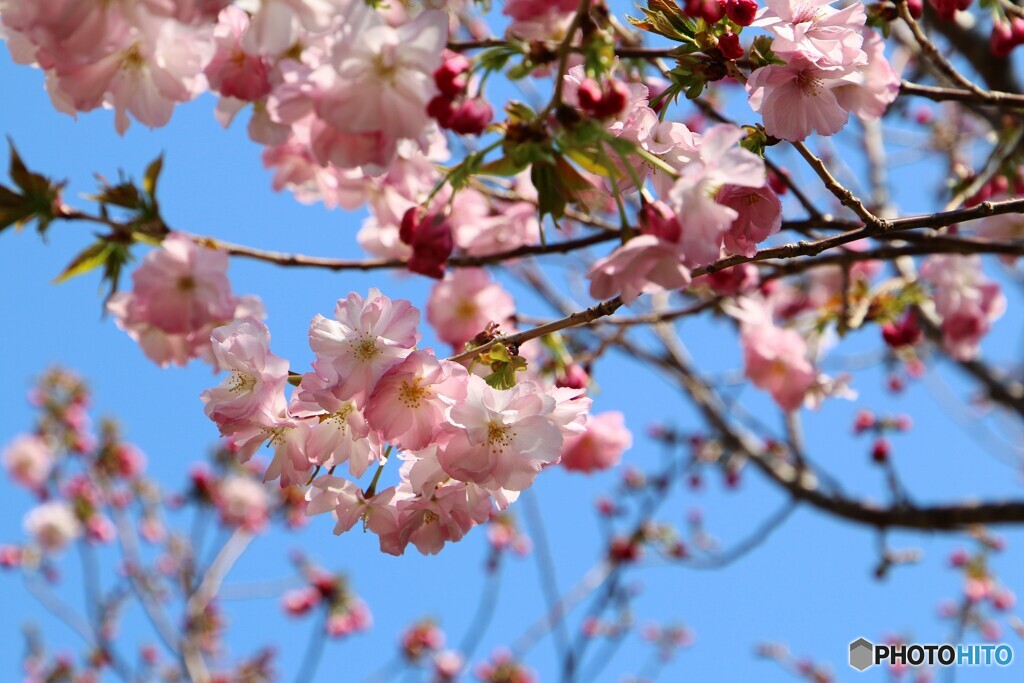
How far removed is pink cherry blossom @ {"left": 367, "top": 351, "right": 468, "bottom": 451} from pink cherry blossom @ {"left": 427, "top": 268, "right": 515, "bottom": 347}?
3.52 ft

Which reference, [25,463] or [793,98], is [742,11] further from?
[25,463]

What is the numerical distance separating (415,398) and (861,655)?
2.53m

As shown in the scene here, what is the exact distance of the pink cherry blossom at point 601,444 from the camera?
230 centimetres

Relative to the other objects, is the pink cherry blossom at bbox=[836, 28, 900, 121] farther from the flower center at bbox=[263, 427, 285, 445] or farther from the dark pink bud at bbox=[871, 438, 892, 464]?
the dark pink bud at bbox=[871, 438, 892, 464]

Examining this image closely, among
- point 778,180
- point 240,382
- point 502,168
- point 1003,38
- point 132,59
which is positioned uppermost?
point 1003,38

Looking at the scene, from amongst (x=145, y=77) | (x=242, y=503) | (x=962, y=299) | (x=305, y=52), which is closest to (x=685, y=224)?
(x=305, y=52)

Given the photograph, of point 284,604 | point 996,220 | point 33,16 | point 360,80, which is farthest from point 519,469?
point 284,604

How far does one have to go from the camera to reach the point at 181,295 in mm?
1729

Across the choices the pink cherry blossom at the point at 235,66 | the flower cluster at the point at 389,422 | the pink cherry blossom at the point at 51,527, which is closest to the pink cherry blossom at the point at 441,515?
the flower cluster at the point at 389,422

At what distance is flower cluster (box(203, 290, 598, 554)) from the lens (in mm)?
1062

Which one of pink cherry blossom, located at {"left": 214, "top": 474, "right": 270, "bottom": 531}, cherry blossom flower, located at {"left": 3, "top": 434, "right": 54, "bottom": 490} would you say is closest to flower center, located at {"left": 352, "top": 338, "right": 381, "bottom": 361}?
pink cherry blossom, located at {"left": 214, "top": 474, "right": 270, "bottom": 531}

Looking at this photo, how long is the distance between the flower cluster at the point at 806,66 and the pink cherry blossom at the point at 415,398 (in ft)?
1.97

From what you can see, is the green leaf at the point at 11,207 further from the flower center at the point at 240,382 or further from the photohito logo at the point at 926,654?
the photohito logo at the point at 926,654

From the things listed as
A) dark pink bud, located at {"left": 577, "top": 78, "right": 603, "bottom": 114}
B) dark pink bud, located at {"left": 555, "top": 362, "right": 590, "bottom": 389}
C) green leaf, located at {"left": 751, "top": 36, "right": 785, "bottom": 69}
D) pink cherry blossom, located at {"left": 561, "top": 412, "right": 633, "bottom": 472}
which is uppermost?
pink cherry blossom, located at {"left": 561, "top": 412, "right": 633, "bottom": 472}
